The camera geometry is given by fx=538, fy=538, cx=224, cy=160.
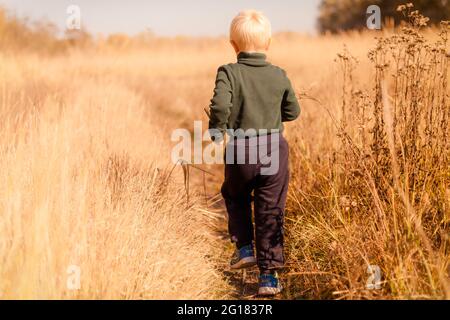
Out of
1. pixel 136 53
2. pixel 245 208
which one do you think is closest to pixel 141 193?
pixel 245 208

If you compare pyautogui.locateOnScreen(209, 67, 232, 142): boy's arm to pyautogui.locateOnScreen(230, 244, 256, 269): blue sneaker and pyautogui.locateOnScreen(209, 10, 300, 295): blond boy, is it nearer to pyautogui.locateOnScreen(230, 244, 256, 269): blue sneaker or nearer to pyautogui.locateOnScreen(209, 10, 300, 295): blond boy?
pyautogui.locateOnScreen(209, 10, 300, 295): blond boy

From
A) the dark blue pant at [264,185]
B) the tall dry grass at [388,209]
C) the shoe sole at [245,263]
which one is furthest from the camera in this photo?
the shoe sole at [245,263]

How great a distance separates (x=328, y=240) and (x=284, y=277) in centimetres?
33

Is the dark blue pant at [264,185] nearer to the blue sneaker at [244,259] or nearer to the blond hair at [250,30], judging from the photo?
the blue sneaker at [244,259]

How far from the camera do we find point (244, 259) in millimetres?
3059

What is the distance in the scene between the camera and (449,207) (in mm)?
2893

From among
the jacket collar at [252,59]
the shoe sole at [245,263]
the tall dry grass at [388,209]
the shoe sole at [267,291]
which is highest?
the jacket collar at [252,59]

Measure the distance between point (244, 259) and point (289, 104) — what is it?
0.91m

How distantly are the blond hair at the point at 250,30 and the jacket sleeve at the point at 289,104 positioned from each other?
254 millimetres

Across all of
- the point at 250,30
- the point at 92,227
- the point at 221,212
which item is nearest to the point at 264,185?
the point at 250,30

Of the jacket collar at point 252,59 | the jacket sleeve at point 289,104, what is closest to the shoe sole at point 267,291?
the jacket sleeve at point 289,104

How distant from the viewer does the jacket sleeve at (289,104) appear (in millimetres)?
2883

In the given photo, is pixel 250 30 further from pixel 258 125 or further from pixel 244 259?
pixel 244 259
